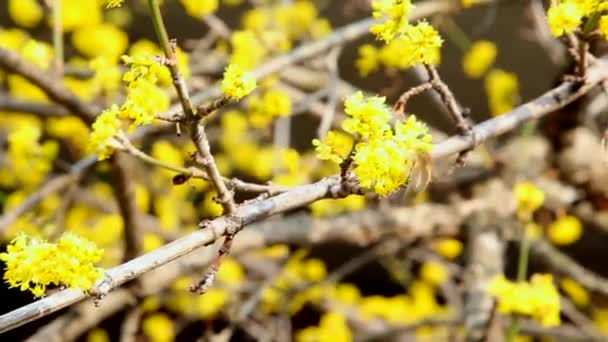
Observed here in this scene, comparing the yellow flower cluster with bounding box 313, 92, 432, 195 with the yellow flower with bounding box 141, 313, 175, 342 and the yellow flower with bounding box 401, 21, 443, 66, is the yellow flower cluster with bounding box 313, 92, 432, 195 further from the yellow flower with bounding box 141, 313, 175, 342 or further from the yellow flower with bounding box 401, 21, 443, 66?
the yellow flower with bounding box 141, 313, 175, 342

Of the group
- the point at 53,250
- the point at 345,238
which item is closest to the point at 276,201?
the point at 53,250

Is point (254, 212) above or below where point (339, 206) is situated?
below

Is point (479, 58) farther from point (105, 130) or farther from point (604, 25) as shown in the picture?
point (105, 130)

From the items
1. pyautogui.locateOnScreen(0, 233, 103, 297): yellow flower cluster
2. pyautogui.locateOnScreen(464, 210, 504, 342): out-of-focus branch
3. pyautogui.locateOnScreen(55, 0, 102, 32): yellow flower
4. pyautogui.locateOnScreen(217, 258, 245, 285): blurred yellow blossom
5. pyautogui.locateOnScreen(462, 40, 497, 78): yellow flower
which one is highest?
pyautogui.locateOnScreen(55, 0, 102, 32): yellow flower

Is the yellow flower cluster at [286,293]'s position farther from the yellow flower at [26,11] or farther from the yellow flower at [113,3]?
the yellow flower at [113,3]

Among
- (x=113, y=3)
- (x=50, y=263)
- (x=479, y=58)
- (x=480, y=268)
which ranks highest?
(x=479, y=58)

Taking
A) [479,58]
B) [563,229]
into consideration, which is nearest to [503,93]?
[479,58]

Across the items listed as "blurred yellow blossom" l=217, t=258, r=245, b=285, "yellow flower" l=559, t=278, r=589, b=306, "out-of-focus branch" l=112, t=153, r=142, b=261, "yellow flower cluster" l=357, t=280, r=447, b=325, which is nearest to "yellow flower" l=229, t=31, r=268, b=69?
"out-of-focus branch" l=112, t=153, r=142, b=261
